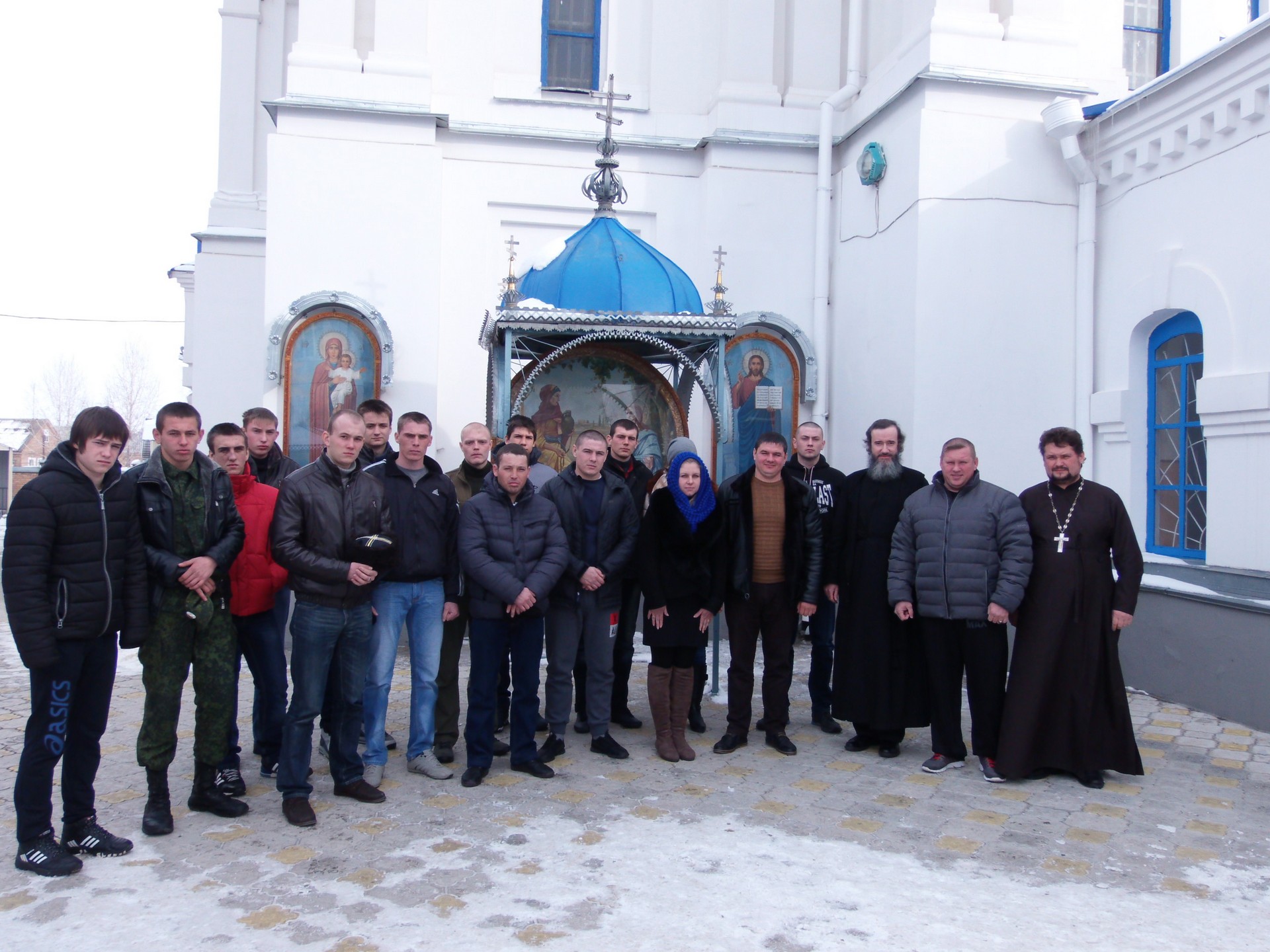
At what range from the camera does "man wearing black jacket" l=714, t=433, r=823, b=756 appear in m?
5.41

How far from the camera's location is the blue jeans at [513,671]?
4895 millimetres

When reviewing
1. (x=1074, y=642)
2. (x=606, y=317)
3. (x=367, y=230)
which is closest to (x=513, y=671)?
(x=1074, y=642)

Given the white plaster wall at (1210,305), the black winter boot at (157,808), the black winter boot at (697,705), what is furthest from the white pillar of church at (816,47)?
the black winter boot at (157,808)

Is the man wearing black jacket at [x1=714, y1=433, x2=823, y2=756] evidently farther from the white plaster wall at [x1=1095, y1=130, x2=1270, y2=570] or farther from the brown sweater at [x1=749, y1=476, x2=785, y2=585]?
the white plaster wall at [x1=1095, y1=130, x2=1270, y2=570]

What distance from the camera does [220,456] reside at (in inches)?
176

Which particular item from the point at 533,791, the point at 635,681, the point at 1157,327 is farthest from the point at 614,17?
the point at 533,791

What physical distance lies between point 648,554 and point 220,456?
6.80ft

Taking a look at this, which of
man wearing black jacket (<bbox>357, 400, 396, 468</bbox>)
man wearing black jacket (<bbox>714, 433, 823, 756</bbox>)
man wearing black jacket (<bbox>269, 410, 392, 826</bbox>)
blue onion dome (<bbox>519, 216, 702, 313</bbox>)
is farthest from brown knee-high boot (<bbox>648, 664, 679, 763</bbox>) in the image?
blue onion dome (<bbox>519, 216, 702, 313</bbox>)

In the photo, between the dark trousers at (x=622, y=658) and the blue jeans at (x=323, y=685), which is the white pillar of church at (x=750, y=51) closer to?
the dark trousers at (x=622, y=658)

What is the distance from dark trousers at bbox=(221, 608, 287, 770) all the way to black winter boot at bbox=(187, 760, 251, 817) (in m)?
0.13

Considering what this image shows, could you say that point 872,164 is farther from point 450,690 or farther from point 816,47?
point 450,690

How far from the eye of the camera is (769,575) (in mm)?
5406

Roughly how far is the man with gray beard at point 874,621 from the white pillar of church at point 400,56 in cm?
635

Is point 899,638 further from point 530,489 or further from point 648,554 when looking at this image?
point 530,489
